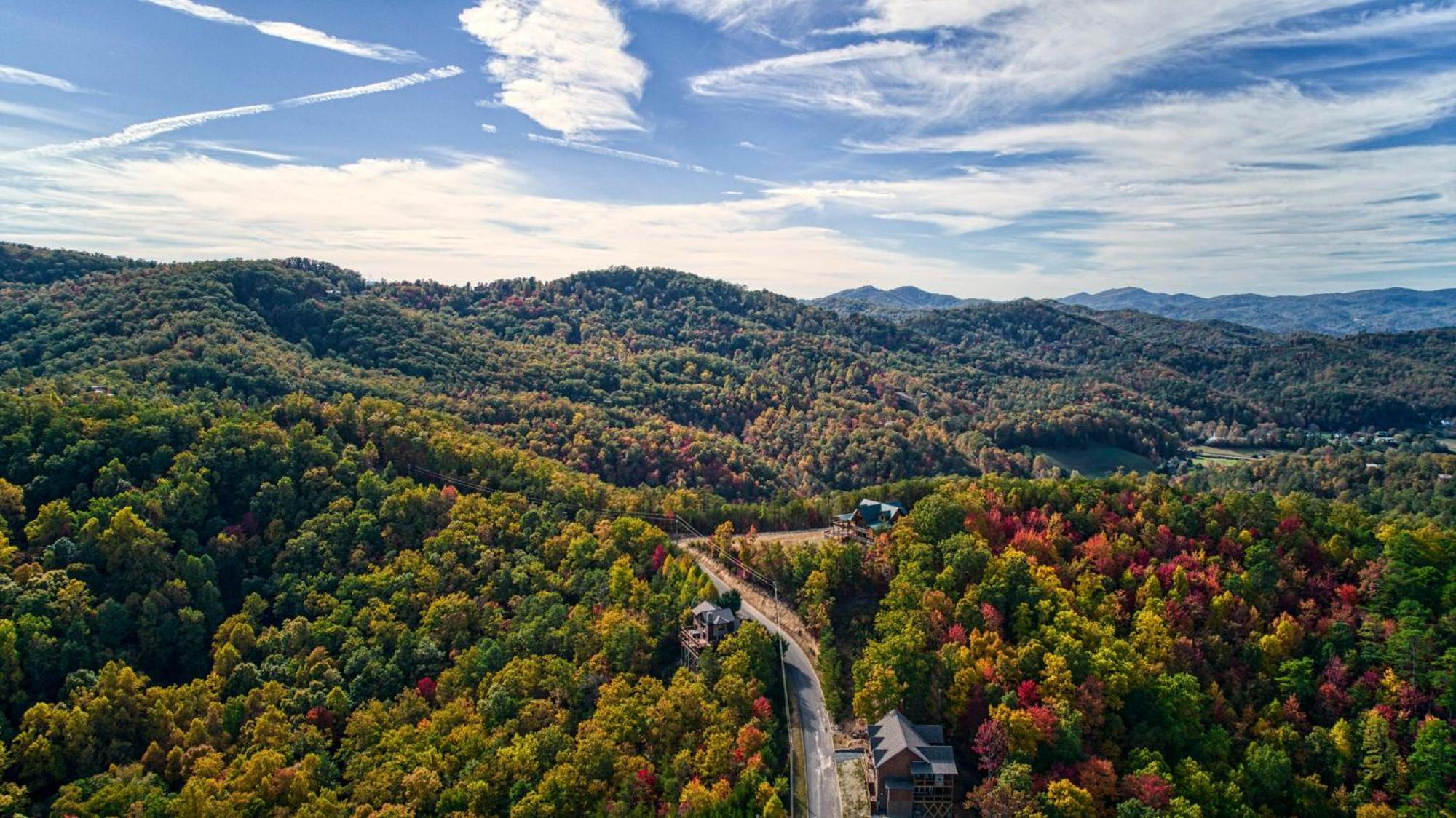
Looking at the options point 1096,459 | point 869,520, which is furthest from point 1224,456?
point 869,520

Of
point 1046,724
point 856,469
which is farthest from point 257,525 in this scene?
point 856,469

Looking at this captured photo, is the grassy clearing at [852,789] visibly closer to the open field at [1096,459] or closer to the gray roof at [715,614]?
the gray roof at [715,614]

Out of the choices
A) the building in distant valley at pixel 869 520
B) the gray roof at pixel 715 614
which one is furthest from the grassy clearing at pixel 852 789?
the building in distant valley at pixel 869 520

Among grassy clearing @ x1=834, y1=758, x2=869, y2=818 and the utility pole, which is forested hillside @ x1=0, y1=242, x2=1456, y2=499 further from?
grassy clearing @ x1=834, y1=758, x2=869, y2=818

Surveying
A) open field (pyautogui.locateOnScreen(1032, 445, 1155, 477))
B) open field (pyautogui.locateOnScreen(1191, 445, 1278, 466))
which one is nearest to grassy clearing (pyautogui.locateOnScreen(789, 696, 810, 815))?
open field (pyautogui.locateOnScreen(1032, 445, 1155, 477))

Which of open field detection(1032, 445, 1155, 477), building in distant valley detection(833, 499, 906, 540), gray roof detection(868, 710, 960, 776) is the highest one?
building in distant valley detection(833, 499, 906, 540)

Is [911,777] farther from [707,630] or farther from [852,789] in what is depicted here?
[707,630]

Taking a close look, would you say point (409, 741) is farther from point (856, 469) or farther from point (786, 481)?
point (856, 469)
